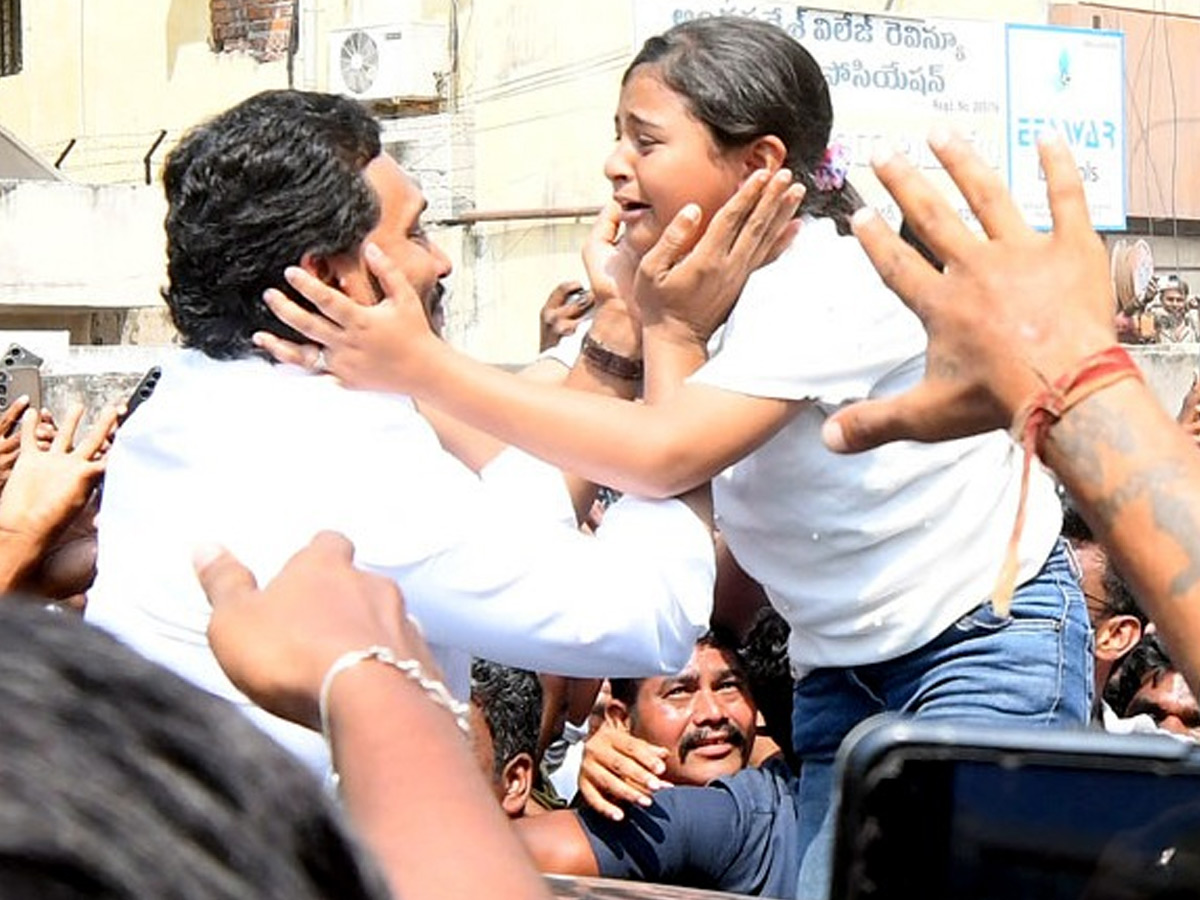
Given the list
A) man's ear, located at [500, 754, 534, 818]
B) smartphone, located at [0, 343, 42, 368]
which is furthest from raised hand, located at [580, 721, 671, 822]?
smartphone, located at [0, 343, 42, 368]

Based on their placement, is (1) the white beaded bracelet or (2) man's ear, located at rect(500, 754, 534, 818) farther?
(2) man's ear, located at rect(500, 754, 534, 818)

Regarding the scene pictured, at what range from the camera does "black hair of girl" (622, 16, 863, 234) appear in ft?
9.01

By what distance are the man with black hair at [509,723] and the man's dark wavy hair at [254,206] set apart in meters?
1.58

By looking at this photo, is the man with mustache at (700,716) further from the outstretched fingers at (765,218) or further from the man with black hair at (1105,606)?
the outstretched fingers at (765,218)

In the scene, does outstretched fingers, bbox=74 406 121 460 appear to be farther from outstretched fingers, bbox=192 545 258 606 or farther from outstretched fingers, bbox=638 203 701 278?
outstretched fingers, bbox=192 545 258 606

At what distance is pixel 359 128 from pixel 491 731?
1720mm

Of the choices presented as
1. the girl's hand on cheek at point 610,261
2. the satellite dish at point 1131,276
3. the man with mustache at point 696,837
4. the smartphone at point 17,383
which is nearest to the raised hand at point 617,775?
the man with mustache at point 696,837

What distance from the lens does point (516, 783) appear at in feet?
13.1

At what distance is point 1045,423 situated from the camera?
1.69 metres

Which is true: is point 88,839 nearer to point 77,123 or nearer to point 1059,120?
point 1059,120

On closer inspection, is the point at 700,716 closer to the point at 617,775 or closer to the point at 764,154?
the point at 617,775

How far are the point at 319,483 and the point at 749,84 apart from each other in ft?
2.80

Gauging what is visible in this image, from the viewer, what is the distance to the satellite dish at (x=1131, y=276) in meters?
13.8

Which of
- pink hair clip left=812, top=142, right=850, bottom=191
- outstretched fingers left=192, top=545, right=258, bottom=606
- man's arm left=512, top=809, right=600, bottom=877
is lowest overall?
man's arm left=512, top=809, right=600, bottom=877
